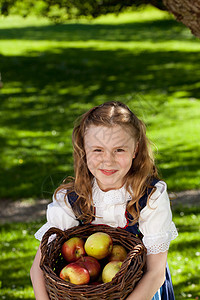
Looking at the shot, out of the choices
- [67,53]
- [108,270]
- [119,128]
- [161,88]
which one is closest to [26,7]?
[119,128]

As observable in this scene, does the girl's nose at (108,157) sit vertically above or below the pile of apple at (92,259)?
above

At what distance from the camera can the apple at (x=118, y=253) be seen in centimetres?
209

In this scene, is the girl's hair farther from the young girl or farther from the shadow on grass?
the shadow on grass

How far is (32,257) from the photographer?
4051mm

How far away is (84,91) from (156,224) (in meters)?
7.89

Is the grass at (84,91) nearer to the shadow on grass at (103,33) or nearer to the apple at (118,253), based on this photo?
the shadow on grass at (103,33)

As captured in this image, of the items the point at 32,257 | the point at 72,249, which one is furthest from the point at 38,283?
the point at 32,257

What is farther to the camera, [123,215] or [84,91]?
[84,91]

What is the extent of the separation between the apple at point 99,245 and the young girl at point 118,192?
0.18 meters

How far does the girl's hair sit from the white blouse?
4 centimetres

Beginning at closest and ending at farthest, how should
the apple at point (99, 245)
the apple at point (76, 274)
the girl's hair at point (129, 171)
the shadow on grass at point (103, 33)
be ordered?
the apple at point (76, 274) → the apple at point (99, 245) → the girl's hair at point (129, 171) → the shadow on grass at point (103, 33)

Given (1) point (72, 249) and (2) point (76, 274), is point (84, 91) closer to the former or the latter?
(1) point (72, 249)

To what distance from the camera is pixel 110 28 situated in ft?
61.0

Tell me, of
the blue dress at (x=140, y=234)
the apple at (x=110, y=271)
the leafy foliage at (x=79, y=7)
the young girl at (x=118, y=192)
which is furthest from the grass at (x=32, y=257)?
the leafy foliage at (x=79, y=7)
